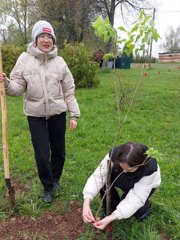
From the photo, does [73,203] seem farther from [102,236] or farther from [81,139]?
[81,139]

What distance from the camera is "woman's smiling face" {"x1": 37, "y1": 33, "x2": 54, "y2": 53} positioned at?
2.74m

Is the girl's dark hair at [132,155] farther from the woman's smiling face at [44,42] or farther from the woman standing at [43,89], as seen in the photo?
the woman's smiling face at [44,42]

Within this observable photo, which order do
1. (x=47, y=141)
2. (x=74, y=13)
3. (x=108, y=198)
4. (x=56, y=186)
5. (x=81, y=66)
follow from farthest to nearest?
(x=74, y=13) → (x=81, y=66) → (x=56, y=186) → (x=47, y=141) → (x=108, y=198)

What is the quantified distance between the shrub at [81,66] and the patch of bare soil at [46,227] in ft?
27.8

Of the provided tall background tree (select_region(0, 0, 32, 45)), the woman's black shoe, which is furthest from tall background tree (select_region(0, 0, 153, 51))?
the woman's black shoe

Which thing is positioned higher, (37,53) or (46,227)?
(37,53)

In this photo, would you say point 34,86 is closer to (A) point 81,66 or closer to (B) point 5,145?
(B) point 5,145

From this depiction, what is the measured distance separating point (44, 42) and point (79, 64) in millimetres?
8433

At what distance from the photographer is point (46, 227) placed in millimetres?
2783

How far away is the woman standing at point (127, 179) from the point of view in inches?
87.7

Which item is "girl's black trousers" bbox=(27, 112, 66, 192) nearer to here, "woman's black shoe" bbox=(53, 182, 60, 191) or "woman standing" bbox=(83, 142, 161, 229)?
"woman's black shoe" bbox=(53, 182, 60, 191)

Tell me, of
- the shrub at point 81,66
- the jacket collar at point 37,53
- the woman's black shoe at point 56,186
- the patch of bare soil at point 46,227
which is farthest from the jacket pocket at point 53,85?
the shrub at point 81,66

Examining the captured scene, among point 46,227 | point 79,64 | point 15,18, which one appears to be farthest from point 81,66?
point 15,18

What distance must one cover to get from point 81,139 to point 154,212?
8.03ft
